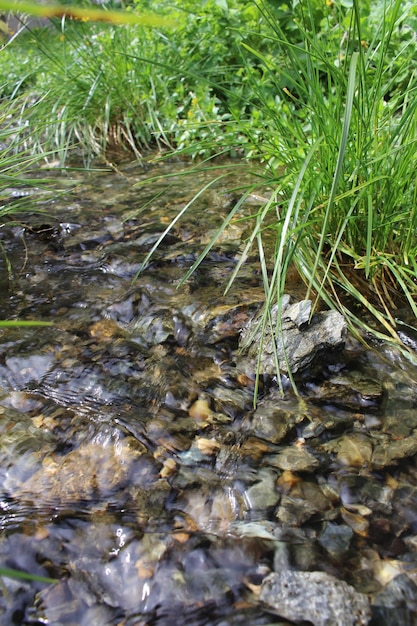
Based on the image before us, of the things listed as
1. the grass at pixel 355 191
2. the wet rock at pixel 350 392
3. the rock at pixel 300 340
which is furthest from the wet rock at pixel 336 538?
the grass at pixel 355 191

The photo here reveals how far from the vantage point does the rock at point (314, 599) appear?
1014 mm

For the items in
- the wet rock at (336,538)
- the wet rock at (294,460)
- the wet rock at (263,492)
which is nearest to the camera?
the wet rock at (336,538)

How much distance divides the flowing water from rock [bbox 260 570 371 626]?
0.01 meters

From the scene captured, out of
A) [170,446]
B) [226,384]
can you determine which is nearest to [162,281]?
[226,384]

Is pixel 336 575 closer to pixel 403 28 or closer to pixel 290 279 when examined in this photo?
pixel 290 279

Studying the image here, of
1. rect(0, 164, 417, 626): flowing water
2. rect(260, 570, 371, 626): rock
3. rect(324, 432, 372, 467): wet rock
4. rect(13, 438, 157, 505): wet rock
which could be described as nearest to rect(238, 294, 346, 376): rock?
rect(0, 164, 417, 626): flowing water

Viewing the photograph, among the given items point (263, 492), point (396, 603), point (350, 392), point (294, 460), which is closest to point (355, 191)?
point (350, 392)

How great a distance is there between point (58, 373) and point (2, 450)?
1.33 ft

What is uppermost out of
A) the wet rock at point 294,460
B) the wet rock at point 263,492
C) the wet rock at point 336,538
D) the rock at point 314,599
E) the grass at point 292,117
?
the grass at point 292,117

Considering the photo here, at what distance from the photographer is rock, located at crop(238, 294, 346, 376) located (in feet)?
5.66

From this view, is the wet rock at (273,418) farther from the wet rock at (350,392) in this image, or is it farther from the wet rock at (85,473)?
the wet rock at (85,473)

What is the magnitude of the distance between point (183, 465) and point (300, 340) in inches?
25.1

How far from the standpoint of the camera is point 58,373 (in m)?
1.82

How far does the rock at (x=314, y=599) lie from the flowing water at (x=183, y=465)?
0.03 feet
